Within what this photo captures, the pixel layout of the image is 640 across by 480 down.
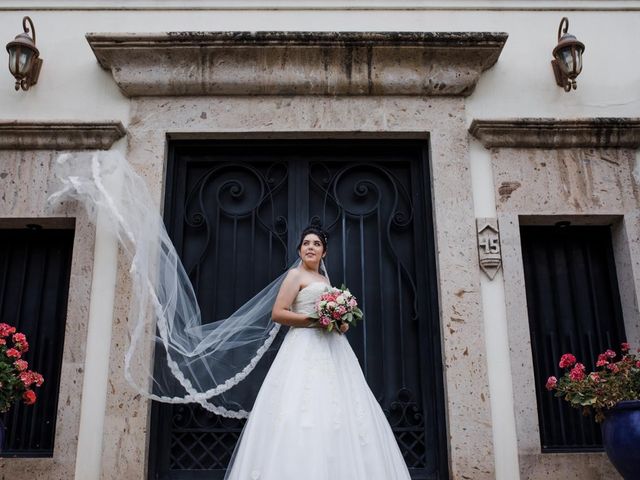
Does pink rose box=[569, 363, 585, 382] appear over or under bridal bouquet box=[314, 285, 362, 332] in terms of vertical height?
under

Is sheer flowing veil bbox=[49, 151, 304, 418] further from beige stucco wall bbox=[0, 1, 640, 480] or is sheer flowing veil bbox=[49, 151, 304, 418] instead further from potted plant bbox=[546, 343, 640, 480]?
potted plant bbox=[546, 343, 640, 480]

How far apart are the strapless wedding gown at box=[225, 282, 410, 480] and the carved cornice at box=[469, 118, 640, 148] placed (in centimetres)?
211

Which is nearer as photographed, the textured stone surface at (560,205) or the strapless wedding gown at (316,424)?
the strapless wedding gown at (316,424)

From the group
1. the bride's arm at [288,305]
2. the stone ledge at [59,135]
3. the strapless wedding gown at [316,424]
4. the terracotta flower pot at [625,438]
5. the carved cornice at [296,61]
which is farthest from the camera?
the carved cornice at [296,61]

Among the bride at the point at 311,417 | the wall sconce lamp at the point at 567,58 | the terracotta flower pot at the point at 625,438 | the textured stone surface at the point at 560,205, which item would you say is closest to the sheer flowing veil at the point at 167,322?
the bride at the point at 311,417

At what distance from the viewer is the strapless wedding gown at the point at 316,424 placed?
12.3 feet

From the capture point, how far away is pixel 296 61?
542 cm

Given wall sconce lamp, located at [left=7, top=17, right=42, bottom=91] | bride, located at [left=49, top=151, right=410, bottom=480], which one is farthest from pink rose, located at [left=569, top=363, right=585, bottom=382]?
wall sconce lamp, located at [left=7, top=17, right=42, bottom=91]

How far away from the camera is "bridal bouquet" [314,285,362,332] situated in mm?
4285

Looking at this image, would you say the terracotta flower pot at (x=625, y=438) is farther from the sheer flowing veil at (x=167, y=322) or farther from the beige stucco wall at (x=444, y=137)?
the sheer flowing veil at (x=167, y=322)

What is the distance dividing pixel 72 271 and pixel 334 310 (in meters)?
2.07

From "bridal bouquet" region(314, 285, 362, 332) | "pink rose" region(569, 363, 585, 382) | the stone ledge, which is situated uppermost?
the stone ledge

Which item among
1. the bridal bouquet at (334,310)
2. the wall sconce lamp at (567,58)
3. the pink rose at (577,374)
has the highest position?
the wall sconce lamp at (567,58)

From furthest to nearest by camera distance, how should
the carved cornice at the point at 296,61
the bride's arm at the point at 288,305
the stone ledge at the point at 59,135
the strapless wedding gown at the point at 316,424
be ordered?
1. the carved cornice at the point at 296,61
2. the stone ledge at the point at 59,135
3. the bride's arm at the point at 288,305
4. the strapless wedding gown at the point at 316,424
